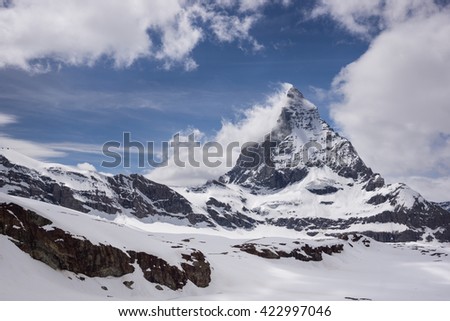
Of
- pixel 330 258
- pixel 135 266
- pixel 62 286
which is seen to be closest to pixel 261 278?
pixel 135 266

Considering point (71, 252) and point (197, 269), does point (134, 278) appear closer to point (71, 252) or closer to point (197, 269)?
point (71, 252)

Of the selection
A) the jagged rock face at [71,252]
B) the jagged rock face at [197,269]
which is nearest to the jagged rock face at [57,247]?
the jagged rock face at [71,252]

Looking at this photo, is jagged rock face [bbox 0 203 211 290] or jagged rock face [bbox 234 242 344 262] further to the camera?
jagged rock face [bbox 234 242 344 262]

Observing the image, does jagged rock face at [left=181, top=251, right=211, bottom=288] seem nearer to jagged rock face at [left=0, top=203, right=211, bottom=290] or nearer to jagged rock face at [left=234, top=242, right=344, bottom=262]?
jagged rock face at [left=0, top=203, right=211, bottom=290]

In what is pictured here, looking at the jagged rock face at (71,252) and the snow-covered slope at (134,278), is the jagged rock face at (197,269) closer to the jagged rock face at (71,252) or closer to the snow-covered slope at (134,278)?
the snow-covered slope at (134,278)

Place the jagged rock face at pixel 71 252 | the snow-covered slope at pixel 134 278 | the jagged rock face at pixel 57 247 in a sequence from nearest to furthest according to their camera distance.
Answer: the snow-covered slope at pixel 134 278
the jagged rock face at pixel 57 247
the jagged rock face at pixel 71 252

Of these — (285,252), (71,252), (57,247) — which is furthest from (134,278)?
(285,252)

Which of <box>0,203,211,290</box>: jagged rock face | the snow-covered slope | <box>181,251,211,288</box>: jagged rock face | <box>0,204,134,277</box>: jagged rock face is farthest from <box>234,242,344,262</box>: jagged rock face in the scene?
<box>0,204,134,277</box>: jagged rock face
